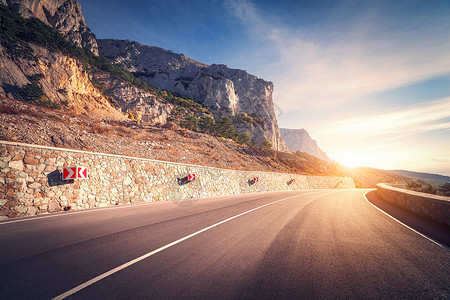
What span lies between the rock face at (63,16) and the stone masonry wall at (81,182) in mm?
85922

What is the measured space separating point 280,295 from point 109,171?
11269mm

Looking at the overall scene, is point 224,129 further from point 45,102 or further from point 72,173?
point 72,173

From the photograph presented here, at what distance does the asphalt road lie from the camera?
240 cm

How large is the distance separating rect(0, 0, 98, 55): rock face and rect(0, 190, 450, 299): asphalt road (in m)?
92.7

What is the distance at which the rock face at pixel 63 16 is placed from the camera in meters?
62.1

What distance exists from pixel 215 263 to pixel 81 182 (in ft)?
30.9

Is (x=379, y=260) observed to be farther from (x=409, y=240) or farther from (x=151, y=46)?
(x=151, y=46)

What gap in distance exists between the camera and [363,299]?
7.56 ft

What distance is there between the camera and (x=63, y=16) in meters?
77.0

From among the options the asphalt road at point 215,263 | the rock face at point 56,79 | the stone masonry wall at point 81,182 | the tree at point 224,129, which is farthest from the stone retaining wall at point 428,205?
the tree at point 224,129

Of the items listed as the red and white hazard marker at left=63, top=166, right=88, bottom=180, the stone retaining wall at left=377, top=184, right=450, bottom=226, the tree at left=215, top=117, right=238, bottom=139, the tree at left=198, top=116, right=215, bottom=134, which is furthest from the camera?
the tree at left=215, top=117, right=238, bottom=139

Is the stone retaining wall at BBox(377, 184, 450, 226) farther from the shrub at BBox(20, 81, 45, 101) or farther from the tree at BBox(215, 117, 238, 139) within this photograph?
the tree at BBox(215, 117, 238, 139)

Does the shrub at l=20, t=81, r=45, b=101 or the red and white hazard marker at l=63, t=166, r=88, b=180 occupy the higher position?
the shrub at l=20, t=81, r=45, b=101

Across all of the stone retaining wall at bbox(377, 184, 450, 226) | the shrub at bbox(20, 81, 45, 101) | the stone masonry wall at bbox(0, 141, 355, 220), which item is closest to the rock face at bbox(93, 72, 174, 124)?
the shrub at bbox(20, 81, 45, 101)
